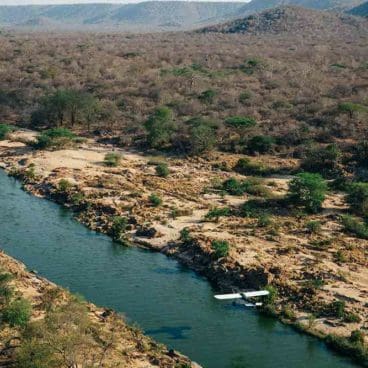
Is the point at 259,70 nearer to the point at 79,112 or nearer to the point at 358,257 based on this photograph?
the point at 79,112

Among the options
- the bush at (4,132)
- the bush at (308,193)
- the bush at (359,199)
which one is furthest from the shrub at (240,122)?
the bush at (4,132)

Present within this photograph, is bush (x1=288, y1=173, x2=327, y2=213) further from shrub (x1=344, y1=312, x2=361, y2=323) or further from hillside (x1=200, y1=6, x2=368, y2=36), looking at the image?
hillside (x1=200, y1=6, x2=368, y2=36)

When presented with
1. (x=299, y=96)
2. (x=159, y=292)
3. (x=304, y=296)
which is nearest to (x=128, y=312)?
(x=159, y=292)

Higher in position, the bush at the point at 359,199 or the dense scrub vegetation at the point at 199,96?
the dense scrub vegetation at the point at 199,96

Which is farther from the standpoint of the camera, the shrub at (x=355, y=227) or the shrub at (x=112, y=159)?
the shrub at (x=112, y=159)

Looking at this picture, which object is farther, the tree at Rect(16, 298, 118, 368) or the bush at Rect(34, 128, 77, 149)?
the bush at Rect(34, 128, 77, 149)

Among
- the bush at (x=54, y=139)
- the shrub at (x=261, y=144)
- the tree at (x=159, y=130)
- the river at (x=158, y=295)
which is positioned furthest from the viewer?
the tree at (x=159, y=130)

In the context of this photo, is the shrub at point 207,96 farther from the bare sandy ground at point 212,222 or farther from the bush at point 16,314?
the bush at point 16,314

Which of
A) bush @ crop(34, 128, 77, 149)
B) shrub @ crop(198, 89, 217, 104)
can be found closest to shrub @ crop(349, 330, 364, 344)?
bush @ crop(34, 128, 77, 149)
